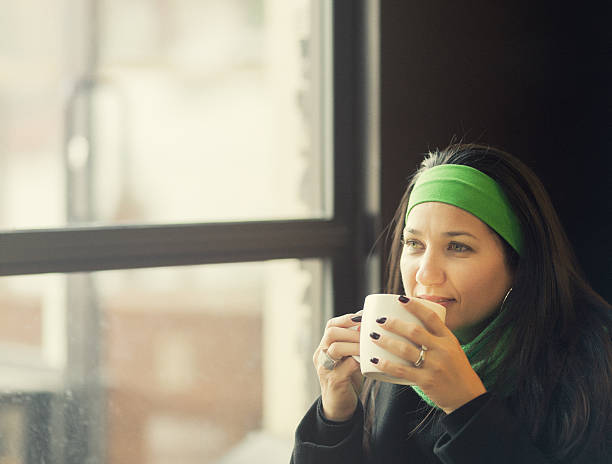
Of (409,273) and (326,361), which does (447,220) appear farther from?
(326,361)

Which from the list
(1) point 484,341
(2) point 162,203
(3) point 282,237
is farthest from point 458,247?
(2) point 162,203

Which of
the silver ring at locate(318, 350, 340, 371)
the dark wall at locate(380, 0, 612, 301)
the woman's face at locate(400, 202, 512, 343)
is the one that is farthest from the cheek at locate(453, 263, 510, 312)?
the dark wall at locate(380, 0, 612, 301)

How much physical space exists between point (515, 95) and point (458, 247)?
0.79 meters

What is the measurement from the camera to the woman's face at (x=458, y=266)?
1069 millimetres

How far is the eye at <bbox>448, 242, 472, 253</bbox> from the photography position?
1086mm

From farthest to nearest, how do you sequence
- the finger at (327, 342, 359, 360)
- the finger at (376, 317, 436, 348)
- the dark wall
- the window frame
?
the dark wall < the window frame < the finger at (327, 342, 359, 360) < the finger at (376, 317, 436, 348)

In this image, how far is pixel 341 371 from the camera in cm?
110

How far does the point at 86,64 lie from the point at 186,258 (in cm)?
44

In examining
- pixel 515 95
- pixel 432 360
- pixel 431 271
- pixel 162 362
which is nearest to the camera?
pixel 432 360

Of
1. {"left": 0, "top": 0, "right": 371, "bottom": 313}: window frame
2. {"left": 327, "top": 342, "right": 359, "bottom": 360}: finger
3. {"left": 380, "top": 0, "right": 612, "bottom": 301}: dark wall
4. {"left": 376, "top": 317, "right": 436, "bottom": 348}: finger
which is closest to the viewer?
{"left": 376, "top": 317, "right": 436, "bottom": 348}: finger

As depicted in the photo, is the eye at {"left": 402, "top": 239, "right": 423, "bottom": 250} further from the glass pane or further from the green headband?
the glass pane

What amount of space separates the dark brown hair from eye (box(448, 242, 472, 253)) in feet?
0.26

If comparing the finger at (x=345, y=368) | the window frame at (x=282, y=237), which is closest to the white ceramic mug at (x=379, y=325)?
the finger at (x=345, y=368)

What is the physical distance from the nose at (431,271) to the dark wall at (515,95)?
52 cm
